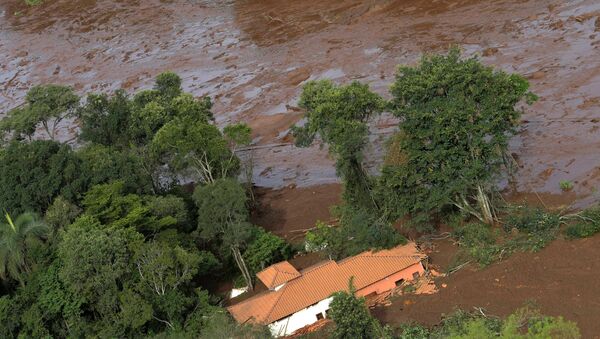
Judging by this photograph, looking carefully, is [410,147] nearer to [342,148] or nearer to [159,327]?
[342,148]


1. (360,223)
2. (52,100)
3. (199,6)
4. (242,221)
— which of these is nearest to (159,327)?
(242,221)

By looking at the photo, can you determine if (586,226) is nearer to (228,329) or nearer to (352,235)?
A: (352,235)

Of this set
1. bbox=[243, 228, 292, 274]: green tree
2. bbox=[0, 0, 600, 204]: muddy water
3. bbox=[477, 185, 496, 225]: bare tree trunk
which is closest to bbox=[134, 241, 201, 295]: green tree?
bbox=[243, 228, 292, 274]: green tree

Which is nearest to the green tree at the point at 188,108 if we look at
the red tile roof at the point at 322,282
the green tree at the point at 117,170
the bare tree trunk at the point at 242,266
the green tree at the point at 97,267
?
the green tree at the point at 117,170

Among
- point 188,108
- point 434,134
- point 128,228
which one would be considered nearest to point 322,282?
point 434,134

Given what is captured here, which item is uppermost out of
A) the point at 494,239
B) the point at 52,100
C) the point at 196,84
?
the point at 52,100

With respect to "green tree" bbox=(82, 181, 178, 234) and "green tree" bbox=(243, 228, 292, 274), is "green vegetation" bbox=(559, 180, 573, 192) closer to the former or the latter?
"green tree" bbox=(243, 228, 292, 274)
